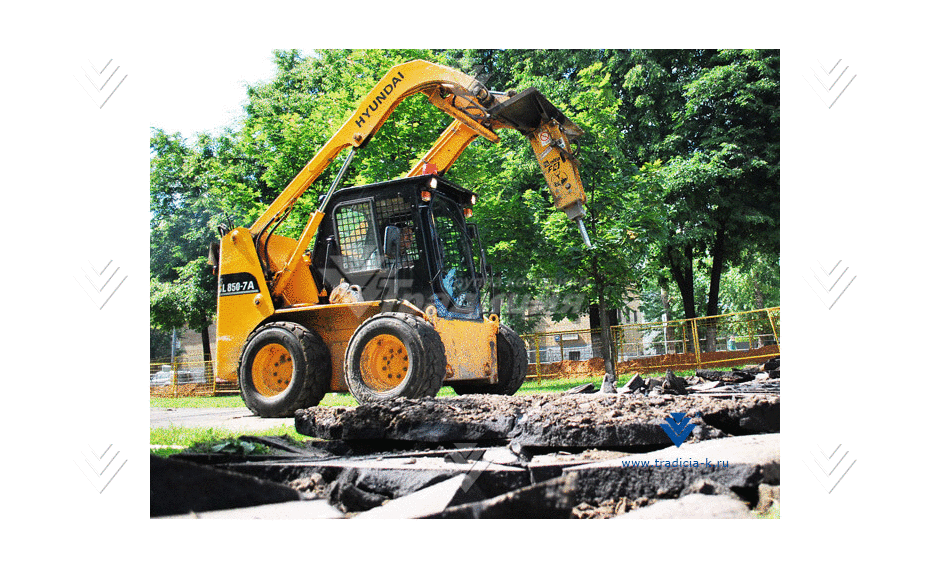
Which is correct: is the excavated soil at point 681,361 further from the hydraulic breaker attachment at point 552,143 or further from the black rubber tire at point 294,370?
the black rubber tire at point 294,370

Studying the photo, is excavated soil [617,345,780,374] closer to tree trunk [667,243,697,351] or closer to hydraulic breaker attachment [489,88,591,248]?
tree trunk [667,243,697,351]

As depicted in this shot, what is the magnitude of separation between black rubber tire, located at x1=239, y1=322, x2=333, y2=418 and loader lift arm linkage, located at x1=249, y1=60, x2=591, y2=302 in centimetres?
50

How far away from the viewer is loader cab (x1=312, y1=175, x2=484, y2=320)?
5.16 meters

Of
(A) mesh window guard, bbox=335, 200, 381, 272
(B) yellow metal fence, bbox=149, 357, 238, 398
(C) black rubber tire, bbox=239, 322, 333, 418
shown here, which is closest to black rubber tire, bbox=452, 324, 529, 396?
(A) mesh window guard, bbox=335, 200, 381, 272

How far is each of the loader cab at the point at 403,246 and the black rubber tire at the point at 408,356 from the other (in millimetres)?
421

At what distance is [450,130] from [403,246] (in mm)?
1232

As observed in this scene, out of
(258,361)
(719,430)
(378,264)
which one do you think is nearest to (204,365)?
A: (258,361)

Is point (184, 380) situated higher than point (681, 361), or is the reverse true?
point (184, 380)

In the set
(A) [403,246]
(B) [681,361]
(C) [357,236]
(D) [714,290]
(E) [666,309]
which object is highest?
(C) [357,236]

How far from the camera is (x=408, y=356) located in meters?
4.64

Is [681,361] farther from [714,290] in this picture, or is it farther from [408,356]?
[408,356]

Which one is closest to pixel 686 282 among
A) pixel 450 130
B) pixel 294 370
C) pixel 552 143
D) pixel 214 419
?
pixel 552 143
